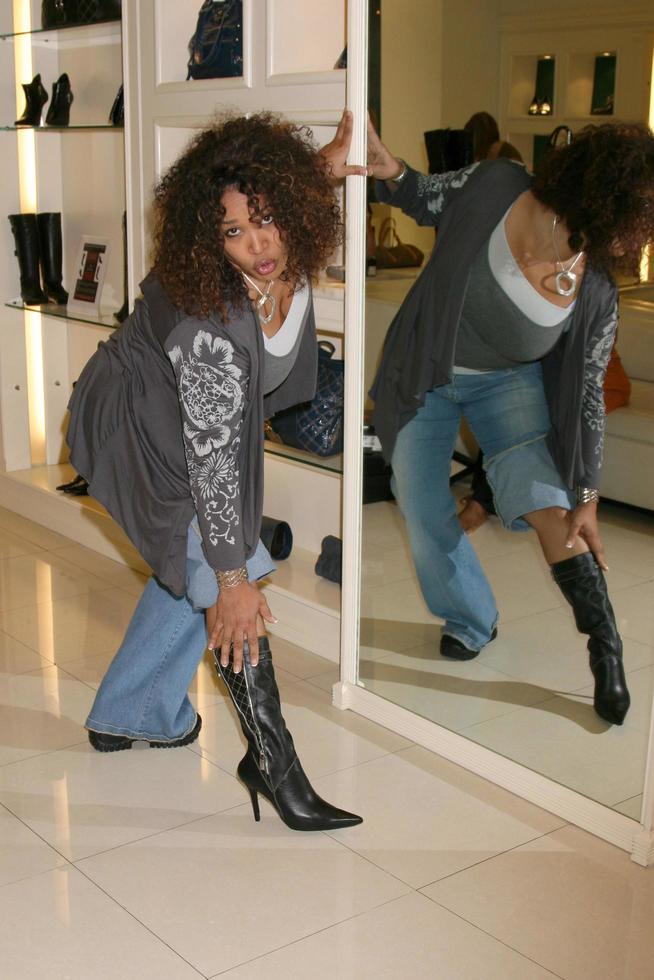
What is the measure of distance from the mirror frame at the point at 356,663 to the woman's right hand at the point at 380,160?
20 mm

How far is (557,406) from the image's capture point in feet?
7.72

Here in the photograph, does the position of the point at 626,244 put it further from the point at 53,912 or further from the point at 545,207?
the point at 53,912

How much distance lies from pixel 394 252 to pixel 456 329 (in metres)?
0.26

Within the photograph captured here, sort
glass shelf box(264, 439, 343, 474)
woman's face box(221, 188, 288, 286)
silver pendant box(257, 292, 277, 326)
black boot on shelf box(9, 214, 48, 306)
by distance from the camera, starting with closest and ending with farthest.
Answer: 1. woman's face box(221, 188, 288, 286)
2. silver pendant box(257, 292, 277, 326)
3. glass shelf box(264, 439, 343, 474)
4. black boot on shelf box(9, 214, 48, 306)

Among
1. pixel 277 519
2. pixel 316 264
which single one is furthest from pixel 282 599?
pixel 316 264

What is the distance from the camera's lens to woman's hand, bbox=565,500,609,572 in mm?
2311

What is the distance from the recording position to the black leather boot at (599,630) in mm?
2314

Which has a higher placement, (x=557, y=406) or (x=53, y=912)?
(x=557, y=406)

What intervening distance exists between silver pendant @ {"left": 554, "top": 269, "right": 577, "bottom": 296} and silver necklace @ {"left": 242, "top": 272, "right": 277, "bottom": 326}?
550mm

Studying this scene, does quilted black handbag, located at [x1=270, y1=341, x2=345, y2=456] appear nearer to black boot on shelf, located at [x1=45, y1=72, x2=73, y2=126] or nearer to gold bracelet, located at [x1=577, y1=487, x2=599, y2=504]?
gold bracelet, located at [x1=577, y1=487, x2=599, y2=504]

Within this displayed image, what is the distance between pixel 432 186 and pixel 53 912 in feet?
5.27

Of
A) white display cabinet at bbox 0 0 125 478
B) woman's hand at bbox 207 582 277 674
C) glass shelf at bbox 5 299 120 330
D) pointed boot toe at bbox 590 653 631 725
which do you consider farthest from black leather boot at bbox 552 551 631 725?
white display cabinet at bbox 0 0 125 478

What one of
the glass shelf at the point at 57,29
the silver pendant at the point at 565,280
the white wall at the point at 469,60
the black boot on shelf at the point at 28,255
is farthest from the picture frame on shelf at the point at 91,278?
the silver pendant at the point at 565,280

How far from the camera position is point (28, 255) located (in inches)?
172
